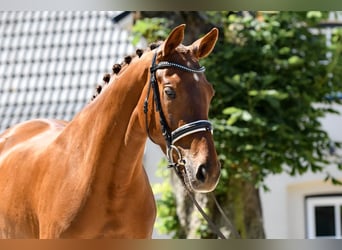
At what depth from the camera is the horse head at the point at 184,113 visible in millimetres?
1980

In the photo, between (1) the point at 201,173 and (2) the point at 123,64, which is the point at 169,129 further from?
(2) the point at 123,64

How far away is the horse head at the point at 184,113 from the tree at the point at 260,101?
9.51ft

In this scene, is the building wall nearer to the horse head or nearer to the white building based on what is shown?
the white building

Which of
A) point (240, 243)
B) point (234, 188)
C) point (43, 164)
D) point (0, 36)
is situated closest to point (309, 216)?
point (234, 188)

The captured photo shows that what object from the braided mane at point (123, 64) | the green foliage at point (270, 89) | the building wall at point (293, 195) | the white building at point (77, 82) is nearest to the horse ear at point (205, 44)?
the braided mane at point (123, 64)

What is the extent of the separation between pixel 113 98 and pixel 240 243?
3.52 feet

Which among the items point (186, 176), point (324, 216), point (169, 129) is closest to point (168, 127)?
point (169, 129)

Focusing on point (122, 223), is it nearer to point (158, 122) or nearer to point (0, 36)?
point (158, 122)

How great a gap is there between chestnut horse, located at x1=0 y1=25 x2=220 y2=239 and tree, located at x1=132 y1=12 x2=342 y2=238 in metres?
2.68

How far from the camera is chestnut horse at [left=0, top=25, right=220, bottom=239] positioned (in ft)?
6.66

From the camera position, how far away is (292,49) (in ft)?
17.8

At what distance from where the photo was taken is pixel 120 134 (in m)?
2.23

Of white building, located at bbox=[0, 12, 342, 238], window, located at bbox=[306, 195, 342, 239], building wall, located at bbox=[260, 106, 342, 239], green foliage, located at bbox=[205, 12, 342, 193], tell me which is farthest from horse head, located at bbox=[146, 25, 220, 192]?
window, located at bbox=[306, 195, 342, 239]

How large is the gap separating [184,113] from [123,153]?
266mm
